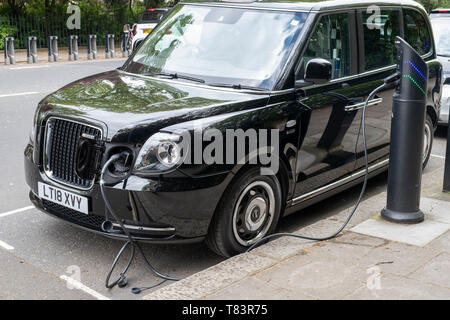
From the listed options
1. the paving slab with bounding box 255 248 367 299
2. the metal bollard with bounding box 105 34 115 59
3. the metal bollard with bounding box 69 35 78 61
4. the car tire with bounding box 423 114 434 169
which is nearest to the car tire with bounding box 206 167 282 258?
the paving slab with bounding box 255 248 367 299

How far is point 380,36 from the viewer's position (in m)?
6.11

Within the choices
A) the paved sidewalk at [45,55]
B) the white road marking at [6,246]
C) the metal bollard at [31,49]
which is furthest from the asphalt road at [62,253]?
the paved sidewalk at [45,55]

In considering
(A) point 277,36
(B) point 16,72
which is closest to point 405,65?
(A) point 277,36

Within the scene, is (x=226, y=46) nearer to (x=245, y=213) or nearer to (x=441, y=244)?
(x=245, y=213)

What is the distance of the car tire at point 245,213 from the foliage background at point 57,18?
21.0 meters

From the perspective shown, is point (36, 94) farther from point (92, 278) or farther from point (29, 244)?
point (92, 278)

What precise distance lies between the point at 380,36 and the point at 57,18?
23299 millimetres

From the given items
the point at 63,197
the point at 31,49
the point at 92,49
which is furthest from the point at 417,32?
the point at 92,49

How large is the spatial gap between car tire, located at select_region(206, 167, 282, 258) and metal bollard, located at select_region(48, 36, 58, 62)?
17578 mm

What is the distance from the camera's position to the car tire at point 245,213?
14.4 feet

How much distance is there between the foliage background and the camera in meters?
25.2

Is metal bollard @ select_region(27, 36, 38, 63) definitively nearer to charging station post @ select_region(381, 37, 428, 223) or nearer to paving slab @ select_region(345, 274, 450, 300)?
charging station post @ select_region(381, 37, 428, 223)

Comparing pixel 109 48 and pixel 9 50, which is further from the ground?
pixel 9 50

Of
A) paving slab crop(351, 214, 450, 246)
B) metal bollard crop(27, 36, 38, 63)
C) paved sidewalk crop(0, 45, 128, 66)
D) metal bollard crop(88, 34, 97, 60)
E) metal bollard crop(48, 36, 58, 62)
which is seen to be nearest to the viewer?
paving slab crop(351, 214, 450, 246)
